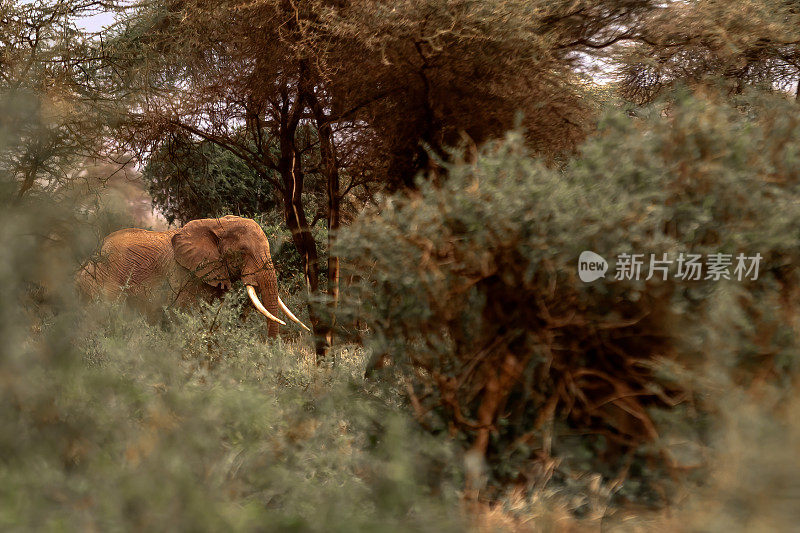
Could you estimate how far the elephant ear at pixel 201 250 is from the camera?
11.4 meters

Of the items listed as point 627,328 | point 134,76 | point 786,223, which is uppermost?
point 134,76

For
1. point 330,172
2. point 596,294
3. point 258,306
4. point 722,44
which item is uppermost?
point 722,44

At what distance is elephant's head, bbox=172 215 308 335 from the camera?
11.4 m

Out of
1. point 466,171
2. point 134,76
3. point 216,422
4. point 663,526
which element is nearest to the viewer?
point 663,526

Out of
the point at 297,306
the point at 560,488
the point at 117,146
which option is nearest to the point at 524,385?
the point at 560,488

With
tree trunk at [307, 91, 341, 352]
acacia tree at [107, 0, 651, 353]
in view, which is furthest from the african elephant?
tree trunk at [307, 91, 341, 352]

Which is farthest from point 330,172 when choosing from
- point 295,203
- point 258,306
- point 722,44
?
point 722,44

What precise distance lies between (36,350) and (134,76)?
5546mm

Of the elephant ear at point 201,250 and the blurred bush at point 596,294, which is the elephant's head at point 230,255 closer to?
the elephant ear at point 201,250

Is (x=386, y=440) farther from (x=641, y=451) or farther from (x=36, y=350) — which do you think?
(x=36, y=350)

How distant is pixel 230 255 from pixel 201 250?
554 millimetres

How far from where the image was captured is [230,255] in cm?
1145

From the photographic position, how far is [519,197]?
456 cm

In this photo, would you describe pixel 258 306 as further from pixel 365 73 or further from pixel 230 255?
pixel 365 73
